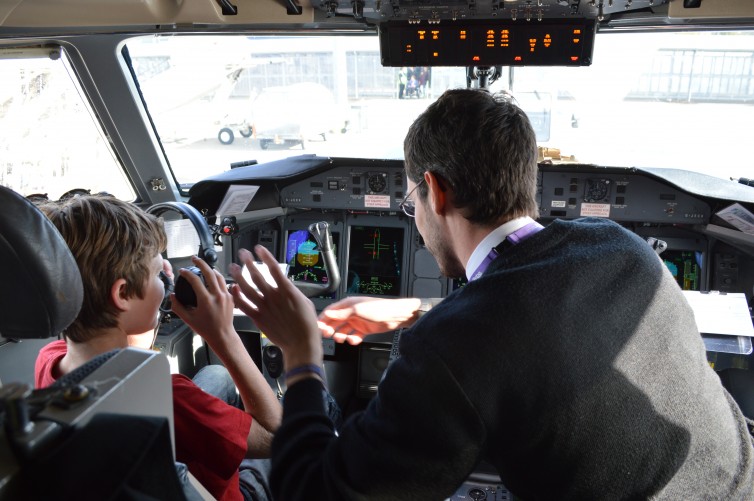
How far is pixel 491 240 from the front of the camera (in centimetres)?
133

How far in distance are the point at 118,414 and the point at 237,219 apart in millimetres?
2820

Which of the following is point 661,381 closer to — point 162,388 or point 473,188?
point 473,188

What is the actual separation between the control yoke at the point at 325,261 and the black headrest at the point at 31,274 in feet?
7.29

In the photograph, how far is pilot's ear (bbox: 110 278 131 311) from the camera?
1.47m

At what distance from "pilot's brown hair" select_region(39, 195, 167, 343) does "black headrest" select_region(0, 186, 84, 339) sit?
478mm

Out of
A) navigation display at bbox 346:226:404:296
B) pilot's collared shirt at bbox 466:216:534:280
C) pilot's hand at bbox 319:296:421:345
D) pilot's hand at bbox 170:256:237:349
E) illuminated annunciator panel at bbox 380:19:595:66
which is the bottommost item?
navigation display at bbox 346:226:404:296

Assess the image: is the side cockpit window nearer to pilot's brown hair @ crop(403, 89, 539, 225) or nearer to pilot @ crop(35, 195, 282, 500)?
pilot @ crop(35, 195, 282, 500)

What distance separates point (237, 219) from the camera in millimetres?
3482

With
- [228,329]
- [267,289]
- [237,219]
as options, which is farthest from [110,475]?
[237,219]

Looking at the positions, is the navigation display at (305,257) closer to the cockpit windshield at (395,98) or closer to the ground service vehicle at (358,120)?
the ground service vehicle at (358,120)

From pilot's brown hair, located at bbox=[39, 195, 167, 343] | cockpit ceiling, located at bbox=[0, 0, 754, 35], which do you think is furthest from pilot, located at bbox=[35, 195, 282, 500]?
cockpit ceiling, located at bbox=[0, 0, 754, 35]

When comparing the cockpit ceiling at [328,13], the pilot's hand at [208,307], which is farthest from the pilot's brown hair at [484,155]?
the cockpit ceiling at [328,13]

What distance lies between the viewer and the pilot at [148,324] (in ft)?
4.63

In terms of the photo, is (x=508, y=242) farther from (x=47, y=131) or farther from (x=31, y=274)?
(x=47, y=131)
